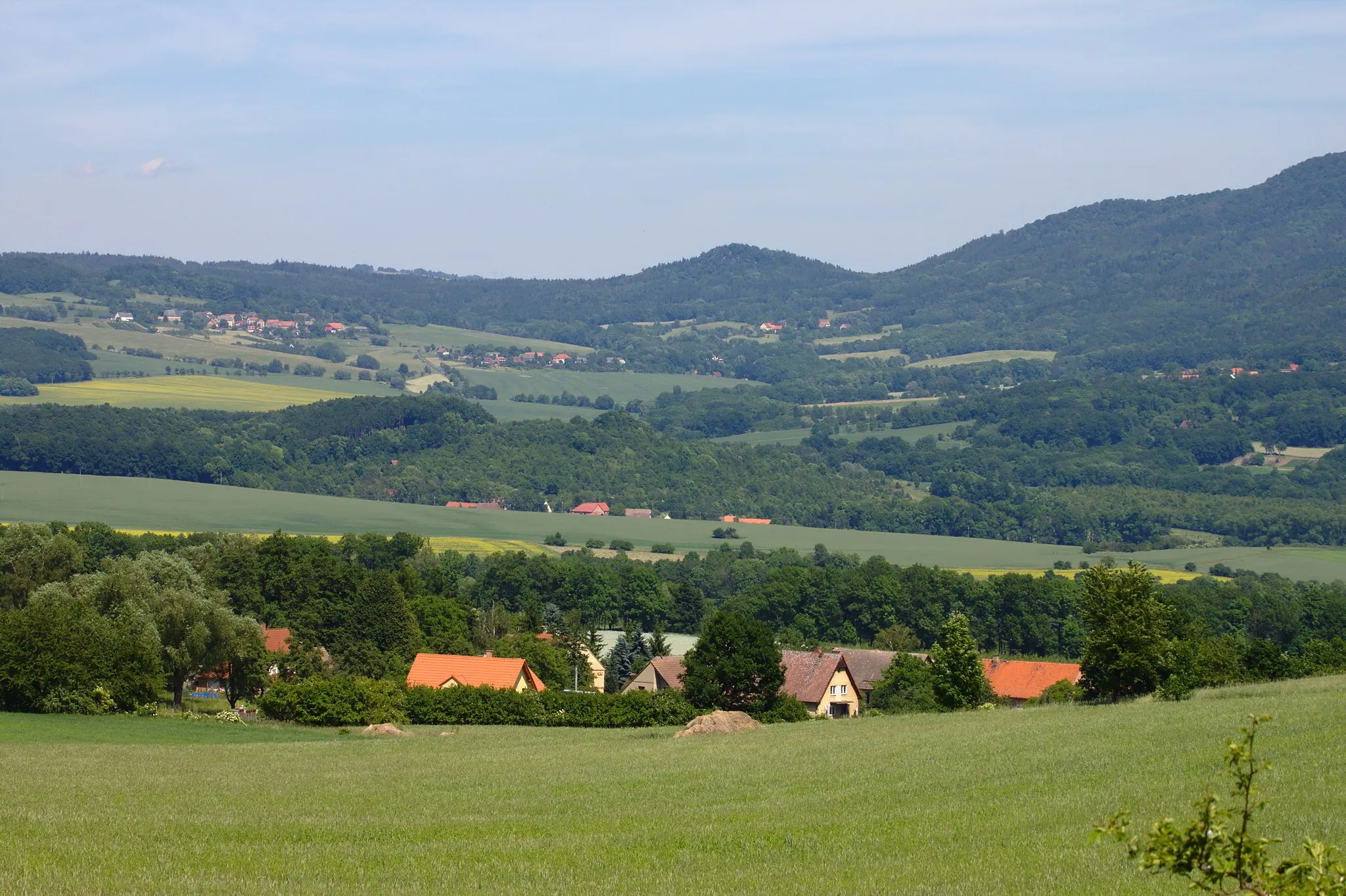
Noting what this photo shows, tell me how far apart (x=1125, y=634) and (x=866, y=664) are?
3687cm

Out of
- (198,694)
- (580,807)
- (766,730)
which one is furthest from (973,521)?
(580,807)

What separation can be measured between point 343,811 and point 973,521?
151 m

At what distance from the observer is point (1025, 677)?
3137 inches

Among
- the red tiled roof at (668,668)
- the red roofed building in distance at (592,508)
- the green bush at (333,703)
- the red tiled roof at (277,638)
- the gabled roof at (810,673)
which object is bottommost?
the red roofed building in distance at (592,508)

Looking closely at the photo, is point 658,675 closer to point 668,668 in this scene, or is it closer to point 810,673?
point 668,668

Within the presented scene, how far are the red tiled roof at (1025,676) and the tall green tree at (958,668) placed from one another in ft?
66.1

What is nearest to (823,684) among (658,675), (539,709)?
(658,675)

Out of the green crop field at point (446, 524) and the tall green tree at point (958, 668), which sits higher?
the tall green tree at point (958, 668)

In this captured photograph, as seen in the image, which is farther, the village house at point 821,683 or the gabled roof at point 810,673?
the gabled roof at point 810,673

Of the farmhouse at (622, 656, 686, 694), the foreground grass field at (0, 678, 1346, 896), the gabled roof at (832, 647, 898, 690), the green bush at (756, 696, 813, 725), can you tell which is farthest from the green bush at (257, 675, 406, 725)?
the gabled roof at (832, 647, 898, 690)

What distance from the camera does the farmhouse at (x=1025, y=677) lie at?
77.6 metres

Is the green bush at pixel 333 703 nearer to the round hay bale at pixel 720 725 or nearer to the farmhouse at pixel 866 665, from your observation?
the round hay bale at pixel 720 725

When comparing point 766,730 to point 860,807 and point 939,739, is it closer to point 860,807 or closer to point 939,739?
point 939,739

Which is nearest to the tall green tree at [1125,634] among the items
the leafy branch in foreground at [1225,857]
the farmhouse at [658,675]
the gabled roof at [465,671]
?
the gabled roof at [465,671]
